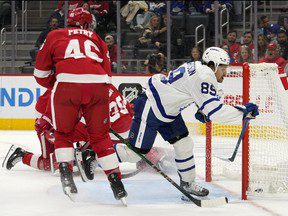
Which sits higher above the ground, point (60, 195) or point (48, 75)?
point (48, 75)

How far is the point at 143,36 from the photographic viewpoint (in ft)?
32.8

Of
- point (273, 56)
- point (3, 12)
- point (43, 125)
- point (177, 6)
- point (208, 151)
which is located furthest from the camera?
point (3, 12)

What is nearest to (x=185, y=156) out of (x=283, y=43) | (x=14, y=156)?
(x=14, y=156)

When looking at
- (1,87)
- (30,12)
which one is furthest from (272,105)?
(30,12)

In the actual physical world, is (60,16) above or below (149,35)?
above

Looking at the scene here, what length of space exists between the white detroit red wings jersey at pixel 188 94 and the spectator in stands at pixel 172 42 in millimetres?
4914

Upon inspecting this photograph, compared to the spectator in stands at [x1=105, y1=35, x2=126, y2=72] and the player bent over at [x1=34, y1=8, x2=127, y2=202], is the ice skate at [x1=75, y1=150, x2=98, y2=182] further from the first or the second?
the spectator in stands at [x1=105, y1=35, x2=126, y2=72]

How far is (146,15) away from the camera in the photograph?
10359mm

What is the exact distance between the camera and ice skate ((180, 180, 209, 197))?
4719 mm

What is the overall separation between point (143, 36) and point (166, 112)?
5490 millimetres

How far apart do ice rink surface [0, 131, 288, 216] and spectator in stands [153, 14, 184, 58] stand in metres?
3.86

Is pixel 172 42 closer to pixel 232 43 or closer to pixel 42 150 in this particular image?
pixel 232 43

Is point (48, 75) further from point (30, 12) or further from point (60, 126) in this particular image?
point (30, 12)

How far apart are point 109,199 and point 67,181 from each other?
1.13ft
